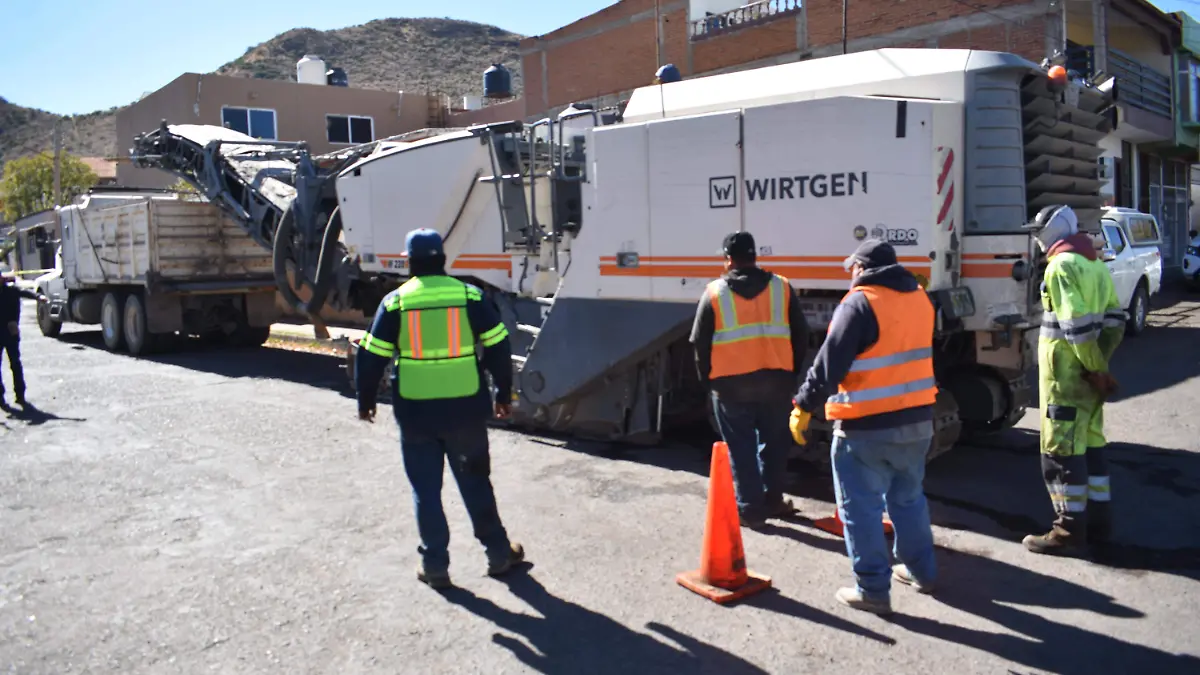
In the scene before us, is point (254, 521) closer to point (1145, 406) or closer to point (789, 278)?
point (789, 278)

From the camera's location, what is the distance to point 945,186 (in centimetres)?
582

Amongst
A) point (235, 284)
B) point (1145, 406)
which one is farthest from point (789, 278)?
point (235, 284)

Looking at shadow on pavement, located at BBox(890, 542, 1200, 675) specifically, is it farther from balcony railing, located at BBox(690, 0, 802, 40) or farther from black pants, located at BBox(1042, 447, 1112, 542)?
balcony railing, located at BBox(690, 0, 802, 40)

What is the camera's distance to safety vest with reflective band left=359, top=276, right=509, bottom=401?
15.1 feet

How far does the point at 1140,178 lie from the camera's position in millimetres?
23453

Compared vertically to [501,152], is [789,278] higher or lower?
lower

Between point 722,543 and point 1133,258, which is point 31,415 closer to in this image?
point 722,543

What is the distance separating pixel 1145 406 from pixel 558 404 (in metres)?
5.49

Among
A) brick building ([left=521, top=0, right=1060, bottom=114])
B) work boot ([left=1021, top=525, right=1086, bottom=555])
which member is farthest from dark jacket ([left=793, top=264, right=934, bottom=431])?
brick building ([left=521, top=0, right=1060, bottom=114])

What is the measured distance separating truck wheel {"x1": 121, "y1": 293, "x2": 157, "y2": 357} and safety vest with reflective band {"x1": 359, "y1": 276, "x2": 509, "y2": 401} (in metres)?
11.6

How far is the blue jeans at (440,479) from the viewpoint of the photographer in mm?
4676

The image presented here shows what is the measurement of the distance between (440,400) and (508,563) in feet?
3.08

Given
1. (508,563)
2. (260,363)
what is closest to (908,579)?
(508,563)

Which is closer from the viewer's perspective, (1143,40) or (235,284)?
(235,284)
